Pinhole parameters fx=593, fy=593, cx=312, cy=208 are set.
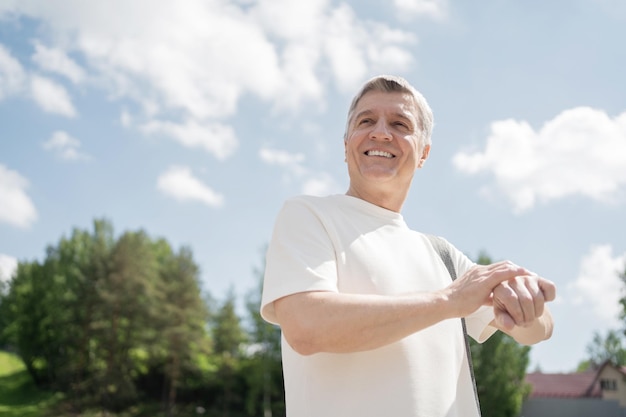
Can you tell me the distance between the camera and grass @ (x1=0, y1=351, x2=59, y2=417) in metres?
48.2

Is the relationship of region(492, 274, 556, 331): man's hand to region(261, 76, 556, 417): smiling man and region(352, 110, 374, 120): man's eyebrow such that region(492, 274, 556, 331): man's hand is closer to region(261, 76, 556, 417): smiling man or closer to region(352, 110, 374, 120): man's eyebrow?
region(261, 76, 556, 417): smiling man

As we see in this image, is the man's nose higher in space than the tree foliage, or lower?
lower

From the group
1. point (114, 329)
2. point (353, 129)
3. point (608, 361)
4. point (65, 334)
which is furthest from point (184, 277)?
point (353, 129)

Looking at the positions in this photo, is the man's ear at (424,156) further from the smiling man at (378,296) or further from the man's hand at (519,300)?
the man's hand at (519,300)

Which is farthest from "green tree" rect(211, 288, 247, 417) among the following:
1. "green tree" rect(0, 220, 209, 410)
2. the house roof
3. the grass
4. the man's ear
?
the man's ear

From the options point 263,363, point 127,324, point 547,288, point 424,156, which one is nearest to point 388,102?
point 424,156

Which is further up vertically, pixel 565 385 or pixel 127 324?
pixel 127 324

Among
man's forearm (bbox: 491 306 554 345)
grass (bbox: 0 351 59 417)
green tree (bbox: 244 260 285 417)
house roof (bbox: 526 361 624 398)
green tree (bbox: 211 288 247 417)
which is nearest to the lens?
man's forearm (bbox: 491 306 554 345)

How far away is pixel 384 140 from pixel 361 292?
0.67 metres

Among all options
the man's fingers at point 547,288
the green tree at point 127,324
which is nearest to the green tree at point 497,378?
the green tree at point 127,324

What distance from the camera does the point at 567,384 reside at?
50000 mm

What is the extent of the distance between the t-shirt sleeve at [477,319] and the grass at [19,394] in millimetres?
49395

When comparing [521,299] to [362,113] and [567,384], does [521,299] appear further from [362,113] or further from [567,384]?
[567,384]

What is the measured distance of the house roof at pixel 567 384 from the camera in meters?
47.7
